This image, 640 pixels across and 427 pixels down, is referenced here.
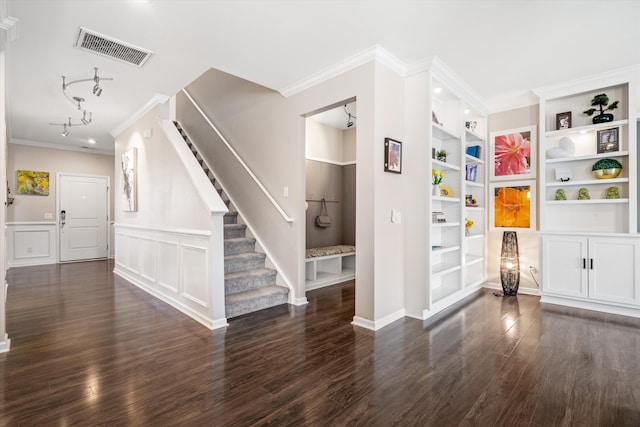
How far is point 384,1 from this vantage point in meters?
2.33

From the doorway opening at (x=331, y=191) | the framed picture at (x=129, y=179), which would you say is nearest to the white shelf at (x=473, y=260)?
the doorway opening at (x=331, y=191)

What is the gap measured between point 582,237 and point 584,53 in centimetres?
192

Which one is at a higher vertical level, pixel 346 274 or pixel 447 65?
pixel 447 65

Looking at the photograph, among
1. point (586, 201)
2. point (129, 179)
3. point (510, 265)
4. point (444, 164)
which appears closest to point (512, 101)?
point (586, 201)

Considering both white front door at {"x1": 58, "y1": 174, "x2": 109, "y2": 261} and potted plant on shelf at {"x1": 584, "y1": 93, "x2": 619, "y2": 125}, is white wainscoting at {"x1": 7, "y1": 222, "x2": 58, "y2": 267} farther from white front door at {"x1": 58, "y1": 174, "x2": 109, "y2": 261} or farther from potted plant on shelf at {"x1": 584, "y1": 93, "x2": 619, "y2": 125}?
potted plant on shelf at {"x1": 584, "y1": 93, "x2": 619, "y2": 125}

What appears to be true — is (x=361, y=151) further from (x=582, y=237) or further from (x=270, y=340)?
(x=582, y=237)

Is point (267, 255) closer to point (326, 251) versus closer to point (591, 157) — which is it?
point (326, 251)

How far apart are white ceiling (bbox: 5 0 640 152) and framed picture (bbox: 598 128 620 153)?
691mm

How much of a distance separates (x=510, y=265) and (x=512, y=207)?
0.79 meters

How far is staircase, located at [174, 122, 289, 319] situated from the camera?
3.56m

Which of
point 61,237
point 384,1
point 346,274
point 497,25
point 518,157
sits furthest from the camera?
point 61,237

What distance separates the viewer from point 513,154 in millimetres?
4480

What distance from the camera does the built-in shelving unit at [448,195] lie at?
332 centimetres

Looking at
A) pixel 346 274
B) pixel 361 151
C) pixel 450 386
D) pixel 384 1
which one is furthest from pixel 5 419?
pixel 346 274
